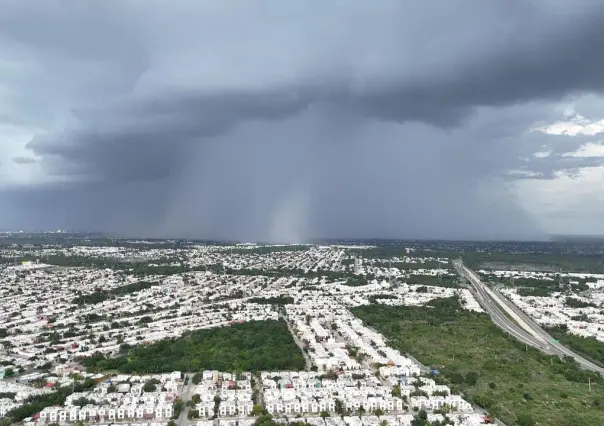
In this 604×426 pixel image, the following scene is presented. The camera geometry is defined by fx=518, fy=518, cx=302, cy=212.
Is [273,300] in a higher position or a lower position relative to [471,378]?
higher

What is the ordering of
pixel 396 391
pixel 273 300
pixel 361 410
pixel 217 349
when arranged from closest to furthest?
pixel 361 410
pixel 396 391
pixel 217 349
pixel 273 300

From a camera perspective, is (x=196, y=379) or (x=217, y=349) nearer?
(x=196, y=379)

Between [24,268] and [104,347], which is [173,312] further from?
[24,268]

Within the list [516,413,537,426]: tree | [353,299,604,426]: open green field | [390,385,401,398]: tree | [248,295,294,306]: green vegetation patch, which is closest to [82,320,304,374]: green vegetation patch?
[390,385,401,398]: tree

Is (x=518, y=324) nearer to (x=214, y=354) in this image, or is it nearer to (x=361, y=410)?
(x=361, y=410)

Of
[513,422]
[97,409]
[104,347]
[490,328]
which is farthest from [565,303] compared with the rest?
[97,409]

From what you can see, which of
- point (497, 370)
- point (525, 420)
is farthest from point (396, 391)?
point (497, 370)

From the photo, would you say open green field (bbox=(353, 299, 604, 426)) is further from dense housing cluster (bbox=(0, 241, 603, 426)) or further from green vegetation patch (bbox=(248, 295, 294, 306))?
green vegetation patch (bbox=(248, 295, 294, 306))

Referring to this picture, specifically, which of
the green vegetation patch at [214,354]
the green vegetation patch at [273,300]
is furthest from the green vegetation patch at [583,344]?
the green vegetation patch at [273,300]

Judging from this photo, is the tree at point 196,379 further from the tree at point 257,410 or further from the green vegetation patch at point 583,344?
the green vegetation patch at point 583,344
